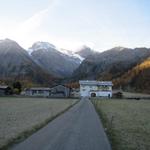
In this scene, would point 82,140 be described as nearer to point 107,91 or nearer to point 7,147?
point 7,147

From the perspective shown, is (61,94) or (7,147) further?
(61,94)

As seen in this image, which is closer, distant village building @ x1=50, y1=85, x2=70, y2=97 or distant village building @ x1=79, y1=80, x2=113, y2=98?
distant village building @ x1=50, y1=85, x2=70, y2=97

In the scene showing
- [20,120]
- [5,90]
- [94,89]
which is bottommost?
[20,120]

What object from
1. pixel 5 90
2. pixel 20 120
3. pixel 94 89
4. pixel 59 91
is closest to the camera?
pixel 20 120

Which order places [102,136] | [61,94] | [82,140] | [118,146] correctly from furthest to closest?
1. [61,94]
2. [102,136]
3. [82,140]
4. [118,146]

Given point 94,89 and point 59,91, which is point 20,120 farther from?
point 94,89

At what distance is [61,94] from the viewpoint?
14200cm

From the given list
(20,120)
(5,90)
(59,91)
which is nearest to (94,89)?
(59,91)

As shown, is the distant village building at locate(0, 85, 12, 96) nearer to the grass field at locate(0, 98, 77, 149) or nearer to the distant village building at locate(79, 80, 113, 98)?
the distant village building at locate(79, 80, 113, 98)

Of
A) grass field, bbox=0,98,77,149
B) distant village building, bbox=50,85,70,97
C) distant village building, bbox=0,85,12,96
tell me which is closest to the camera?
grass field, bbox=0,98,77,149

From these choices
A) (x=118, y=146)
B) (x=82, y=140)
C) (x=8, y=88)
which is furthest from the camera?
(x=8, y=88)

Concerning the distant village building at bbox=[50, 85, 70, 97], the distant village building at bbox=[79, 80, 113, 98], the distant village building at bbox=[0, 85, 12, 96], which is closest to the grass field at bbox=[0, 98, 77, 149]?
the distant village building at bbox=[0, 85, 12, 96]

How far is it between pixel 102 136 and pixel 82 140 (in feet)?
7.19

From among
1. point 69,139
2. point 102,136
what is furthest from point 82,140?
point 102,136
